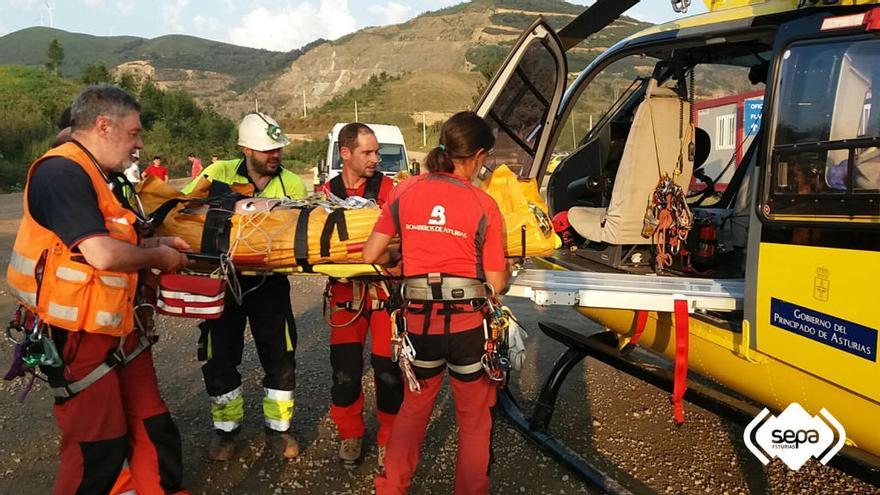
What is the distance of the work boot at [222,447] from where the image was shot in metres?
3.66

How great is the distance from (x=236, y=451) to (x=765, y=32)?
3791 millimetres

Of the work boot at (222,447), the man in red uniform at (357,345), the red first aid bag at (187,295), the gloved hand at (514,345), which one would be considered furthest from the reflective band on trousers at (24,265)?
the gloved hand at (514,345)

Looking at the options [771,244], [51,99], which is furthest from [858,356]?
[51,99]

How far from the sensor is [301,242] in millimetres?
3023

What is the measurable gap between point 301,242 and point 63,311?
1.06 metres

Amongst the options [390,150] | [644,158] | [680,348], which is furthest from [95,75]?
[680,348]

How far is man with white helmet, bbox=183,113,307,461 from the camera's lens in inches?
144

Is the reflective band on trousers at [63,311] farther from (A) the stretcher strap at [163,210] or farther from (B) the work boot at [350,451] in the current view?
(B) the work boot at [350,451]

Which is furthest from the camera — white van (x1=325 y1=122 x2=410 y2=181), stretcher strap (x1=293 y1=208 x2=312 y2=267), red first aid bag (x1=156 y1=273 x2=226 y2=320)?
white van (x1=325 y1=122 x2=410 y2=181)

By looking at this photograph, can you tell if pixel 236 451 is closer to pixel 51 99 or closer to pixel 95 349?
pixel 95 349

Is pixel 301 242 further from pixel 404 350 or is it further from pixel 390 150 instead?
pixel 390 150

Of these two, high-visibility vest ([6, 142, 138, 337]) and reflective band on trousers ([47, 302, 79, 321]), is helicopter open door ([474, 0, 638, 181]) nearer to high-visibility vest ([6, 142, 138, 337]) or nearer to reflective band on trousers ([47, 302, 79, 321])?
high-visibility vest ([6, 142, 138, 337])

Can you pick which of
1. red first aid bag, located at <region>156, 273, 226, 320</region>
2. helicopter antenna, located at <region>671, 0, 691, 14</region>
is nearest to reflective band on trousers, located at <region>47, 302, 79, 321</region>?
red first aid bag, located at <region>156, 273, 226, 320</region>

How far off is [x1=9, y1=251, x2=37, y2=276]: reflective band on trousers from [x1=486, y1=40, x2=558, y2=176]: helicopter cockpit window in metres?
2.61
